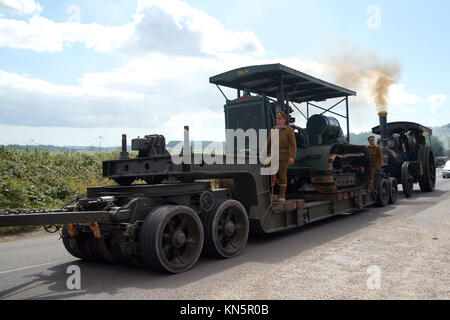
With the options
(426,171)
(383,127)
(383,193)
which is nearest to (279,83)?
(383,193)

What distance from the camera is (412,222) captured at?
8.47m

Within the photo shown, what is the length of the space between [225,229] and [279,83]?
3931mm

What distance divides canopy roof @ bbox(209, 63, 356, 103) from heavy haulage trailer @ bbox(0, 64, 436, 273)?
0.02 meters

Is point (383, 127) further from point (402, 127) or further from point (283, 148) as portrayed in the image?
point (283, 148)

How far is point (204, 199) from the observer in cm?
572

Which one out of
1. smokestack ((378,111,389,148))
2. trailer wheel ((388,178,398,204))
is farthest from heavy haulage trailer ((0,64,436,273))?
smokestack ((378,111,389,148))

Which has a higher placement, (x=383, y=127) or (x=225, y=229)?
(x=383, y=127)

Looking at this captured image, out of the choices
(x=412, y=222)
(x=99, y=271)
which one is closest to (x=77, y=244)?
(x=99, y=271)

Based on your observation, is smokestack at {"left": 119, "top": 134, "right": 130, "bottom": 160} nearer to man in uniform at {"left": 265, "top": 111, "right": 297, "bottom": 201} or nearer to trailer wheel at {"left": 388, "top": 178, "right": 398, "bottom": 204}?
man in uniform at {"left": 265, "top": 111, "right": 297, "bottom": 201}

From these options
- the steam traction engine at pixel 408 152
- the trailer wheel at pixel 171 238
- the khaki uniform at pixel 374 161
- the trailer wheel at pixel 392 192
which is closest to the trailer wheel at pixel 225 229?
the trailer wheel at pixel 171 238

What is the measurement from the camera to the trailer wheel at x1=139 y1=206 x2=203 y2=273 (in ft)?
15.4

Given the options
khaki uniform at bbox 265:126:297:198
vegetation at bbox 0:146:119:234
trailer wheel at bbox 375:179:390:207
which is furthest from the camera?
trailer wheel at bbox 375:179:390:207
